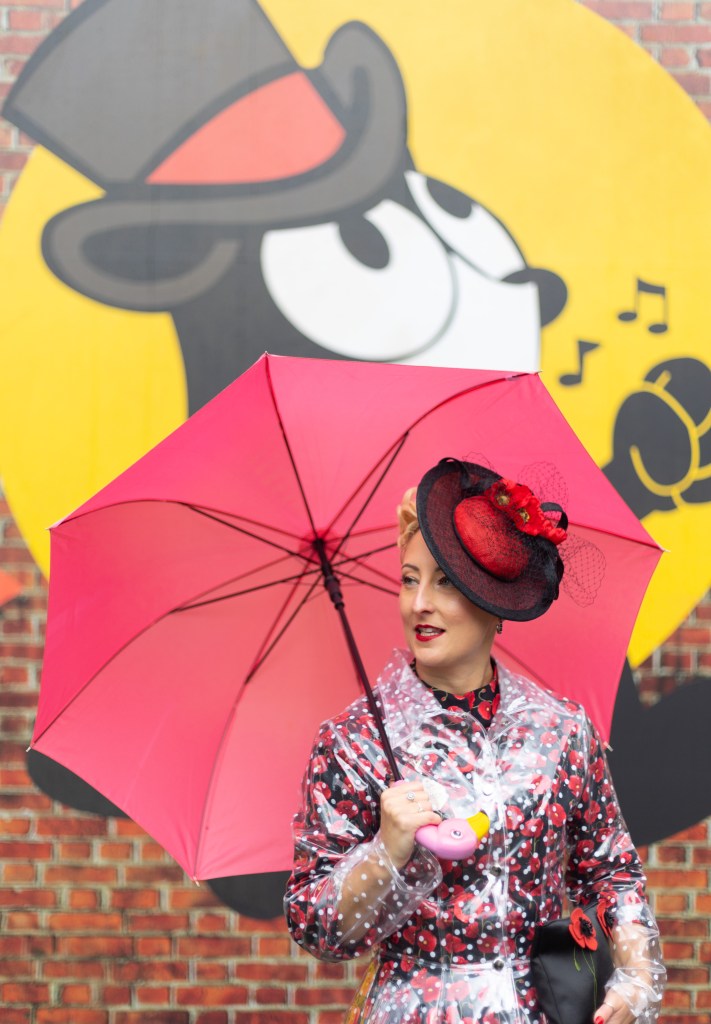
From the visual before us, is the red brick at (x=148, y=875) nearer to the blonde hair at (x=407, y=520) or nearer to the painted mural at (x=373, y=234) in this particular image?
the painted mural at (x=373, y=234)

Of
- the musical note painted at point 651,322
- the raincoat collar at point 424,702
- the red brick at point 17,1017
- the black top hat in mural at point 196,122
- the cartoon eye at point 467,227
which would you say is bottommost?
the red brick at point 17,1017

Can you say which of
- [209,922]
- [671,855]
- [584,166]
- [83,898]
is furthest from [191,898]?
[584,166]

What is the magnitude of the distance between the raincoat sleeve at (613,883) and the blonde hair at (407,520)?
42 cm

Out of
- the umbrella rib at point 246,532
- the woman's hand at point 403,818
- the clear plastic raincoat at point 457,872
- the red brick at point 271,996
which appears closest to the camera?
the woman's hand at point 403,818

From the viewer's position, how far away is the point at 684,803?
3.30 meters

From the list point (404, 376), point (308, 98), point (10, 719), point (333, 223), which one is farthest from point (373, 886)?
point (308, 98)

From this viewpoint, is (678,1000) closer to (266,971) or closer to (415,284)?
(266,971)

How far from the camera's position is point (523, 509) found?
1699 mm

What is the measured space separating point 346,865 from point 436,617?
15.7 inches

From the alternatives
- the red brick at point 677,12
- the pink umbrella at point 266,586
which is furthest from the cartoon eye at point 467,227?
the pink umbrella at point 266,586

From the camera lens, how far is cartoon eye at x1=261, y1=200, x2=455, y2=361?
3336 millimetres

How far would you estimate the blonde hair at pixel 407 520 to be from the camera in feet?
5.84

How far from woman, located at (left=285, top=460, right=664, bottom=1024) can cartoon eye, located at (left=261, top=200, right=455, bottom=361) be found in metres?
1.61

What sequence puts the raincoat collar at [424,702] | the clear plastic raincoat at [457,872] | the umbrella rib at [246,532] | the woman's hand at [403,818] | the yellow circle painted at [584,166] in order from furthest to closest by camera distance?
the yellow circle painted at [584,166]
the umbrella rib at [246,532]
the raincoat collar at [424,702]
the clear plastic raincoat at [457,872]
the woman's hand at [403,818]
